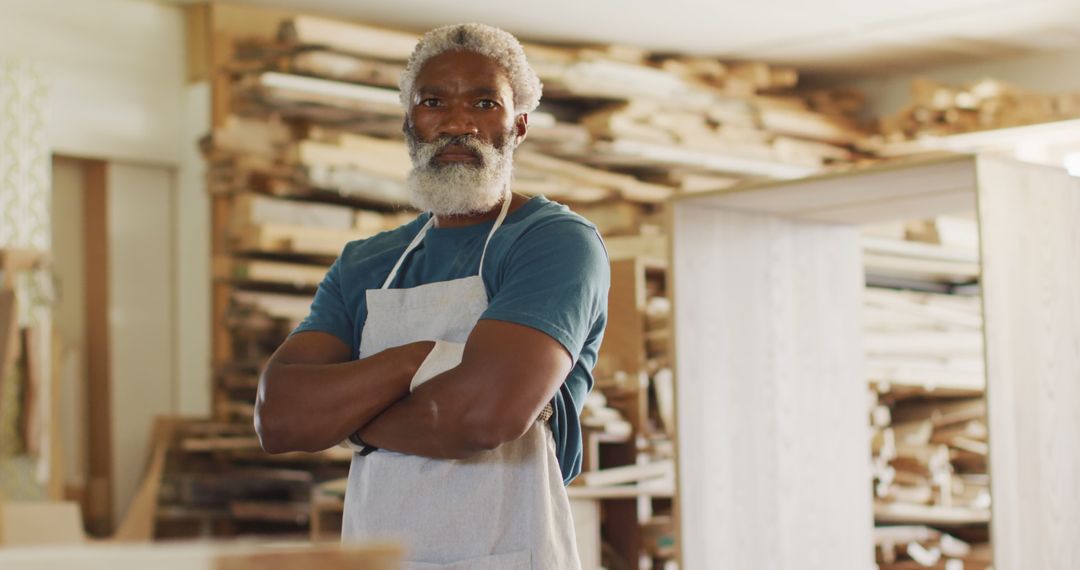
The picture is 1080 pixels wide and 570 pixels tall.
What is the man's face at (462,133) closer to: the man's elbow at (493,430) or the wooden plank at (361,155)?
the man's elbow at (493,430)

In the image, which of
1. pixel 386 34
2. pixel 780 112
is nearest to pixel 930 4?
pixel 780 112

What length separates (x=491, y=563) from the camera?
2369 millimetres

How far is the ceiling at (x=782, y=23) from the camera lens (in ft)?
28.0

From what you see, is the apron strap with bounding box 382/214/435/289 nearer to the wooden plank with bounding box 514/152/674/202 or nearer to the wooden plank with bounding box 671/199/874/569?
the wooden plank with bounding box 671/199/874/569

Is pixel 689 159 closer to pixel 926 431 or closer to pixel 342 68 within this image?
pixel 926 431

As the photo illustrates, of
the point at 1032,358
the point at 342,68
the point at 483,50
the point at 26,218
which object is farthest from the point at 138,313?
the point at 483,50

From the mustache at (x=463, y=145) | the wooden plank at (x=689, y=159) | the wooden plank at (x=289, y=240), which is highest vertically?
the wooden plank at (x=689, y=159)

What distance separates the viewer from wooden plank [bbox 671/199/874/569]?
4.25 m

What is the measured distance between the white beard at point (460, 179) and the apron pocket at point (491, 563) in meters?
0.67

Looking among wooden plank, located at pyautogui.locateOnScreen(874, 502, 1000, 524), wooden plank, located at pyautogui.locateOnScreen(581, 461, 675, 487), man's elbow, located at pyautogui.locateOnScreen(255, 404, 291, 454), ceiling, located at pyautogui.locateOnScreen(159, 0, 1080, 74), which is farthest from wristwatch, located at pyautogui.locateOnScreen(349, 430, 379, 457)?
ceiling, located at pyautogui.locateOnScreen(159, 0, 1080, 74)

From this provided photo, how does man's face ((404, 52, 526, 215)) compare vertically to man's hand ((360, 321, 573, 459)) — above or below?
above

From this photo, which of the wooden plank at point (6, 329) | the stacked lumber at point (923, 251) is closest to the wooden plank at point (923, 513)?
the stacked lumber at point (923, 251)

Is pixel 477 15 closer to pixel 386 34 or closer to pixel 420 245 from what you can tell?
pixel 386 34

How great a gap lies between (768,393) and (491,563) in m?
2.31
